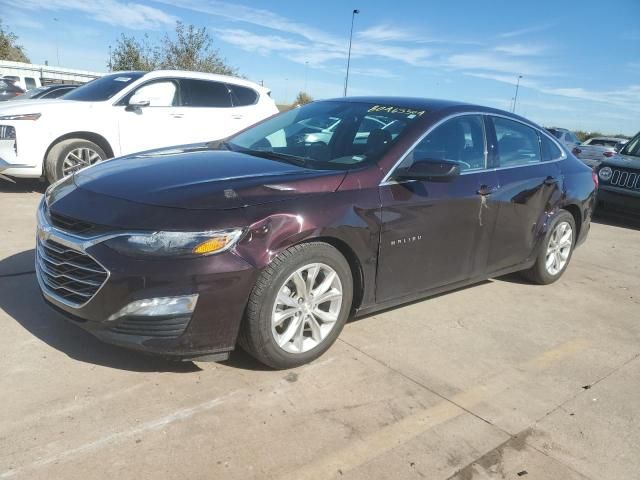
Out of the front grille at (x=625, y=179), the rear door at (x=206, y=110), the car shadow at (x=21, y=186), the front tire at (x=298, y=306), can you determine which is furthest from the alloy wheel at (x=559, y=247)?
the car shadow at (x=21, y=186)

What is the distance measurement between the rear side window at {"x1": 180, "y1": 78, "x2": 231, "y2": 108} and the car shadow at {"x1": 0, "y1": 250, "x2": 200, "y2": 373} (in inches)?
196

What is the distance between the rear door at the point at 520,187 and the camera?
167 inches

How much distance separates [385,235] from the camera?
10.9ft

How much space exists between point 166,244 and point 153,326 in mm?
413

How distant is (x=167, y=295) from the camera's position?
2627mm

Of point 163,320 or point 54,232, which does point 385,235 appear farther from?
point 54,232

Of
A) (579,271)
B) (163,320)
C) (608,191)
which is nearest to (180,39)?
(608,191)

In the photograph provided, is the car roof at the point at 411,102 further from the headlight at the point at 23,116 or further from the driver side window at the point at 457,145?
the headlight at the point at 23,116

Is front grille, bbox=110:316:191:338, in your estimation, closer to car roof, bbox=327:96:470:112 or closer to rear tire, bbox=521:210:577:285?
car roof, bbox=327:96:470:112

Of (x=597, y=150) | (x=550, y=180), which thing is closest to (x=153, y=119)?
(x=550, y=180)

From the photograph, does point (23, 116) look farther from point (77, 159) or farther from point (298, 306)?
point (298, 306)

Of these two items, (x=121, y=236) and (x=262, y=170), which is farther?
(x=262, y=170)

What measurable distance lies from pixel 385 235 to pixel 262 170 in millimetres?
851

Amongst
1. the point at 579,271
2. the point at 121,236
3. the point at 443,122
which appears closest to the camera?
the point at 121,236
